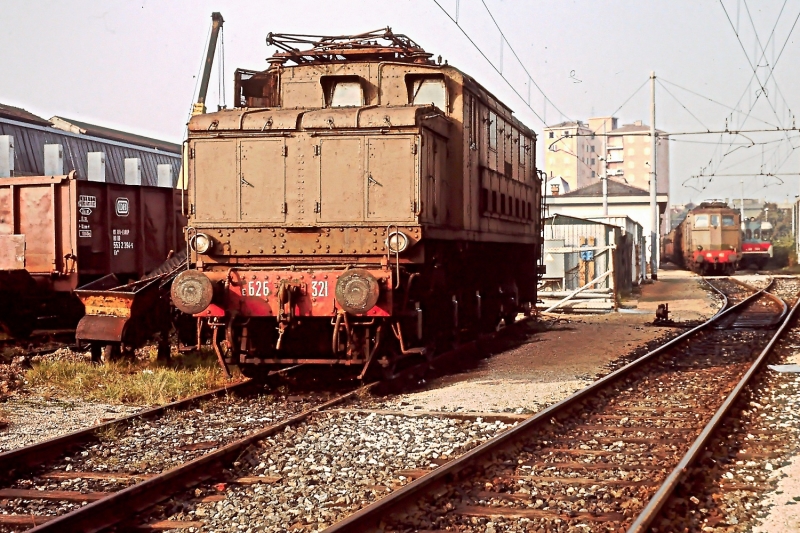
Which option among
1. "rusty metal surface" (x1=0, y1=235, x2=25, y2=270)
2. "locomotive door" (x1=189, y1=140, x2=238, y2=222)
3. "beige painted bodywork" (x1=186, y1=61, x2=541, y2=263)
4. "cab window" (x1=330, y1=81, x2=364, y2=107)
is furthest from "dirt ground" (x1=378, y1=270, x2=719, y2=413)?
"rusty metal surface" (x1=0, y1=235, x2=25, y2=270)

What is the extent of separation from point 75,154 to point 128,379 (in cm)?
2511

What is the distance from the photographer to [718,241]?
142ft

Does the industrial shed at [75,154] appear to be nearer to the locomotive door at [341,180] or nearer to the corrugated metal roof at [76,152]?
the corrugated metal roof at [76,152]

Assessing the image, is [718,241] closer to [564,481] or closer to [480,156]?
[480,156]

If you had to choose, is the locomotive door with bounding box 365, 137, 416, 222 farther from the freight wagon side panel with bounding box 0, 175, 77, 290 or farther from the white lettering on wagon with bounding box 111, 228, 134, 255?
the white lettering on wagon with bounding box 111, 228, 134, 255

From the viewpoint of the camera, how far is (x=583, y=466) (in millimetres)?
6512

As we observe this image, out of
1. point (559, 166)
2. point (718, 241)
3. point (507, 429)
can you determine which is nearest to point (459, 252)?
point (507, 429)

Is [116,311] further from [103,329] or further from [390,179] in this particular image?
[390,179]

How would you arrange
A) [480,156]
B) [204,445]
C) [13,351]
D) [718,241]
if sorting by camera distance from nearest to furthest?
[204,445] → [480,156] → [13,351] → [718,241]

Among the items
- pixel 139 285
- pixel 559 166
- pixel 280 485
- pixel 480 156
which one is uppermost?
pixel 559 166

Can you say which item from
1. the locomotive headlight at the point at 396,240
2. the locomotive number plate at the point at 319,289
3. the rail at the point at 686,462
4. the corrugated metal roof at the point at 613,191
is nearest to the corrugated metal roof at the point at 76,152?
the locomotive number plate at the point at 319,289

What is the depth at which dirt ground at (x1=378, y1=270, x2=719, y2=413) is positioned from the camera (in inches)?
361

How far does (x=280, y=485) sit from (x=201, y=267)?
4396mm

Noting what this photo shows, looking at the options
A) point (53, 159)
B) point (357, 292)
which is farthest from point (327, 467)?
point (53, 159)
